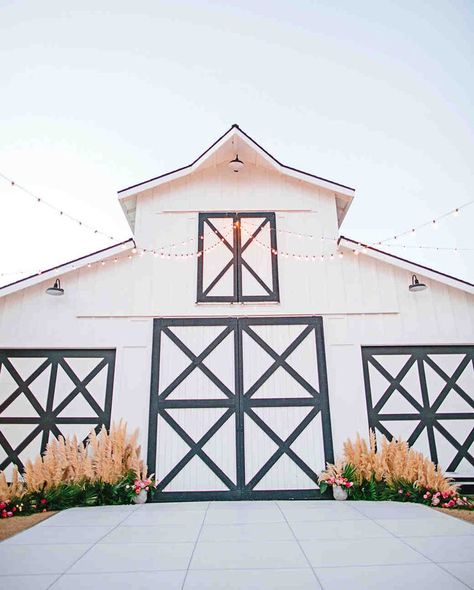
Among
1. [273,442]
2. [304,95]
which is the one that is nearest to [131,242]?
[273,442]

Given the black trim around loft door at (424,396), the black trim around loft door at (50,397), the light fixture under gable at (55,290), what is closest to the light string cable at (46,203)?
the light fixture under gable at (55,290)

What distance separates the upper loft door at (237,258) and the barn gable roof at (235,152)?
Answer: 97 centimetres

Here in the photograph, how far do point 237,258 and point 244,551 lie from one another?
16.1 ft

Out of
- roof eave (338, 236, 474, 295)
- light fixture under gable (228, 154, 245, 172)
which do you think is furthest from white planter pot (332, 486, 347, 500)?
light fixture under gable (228, 154, 245, 172)

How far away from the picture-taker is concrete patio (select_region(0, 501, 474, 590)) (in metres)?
2.83

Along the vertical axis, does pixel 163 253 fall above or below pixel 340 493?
above

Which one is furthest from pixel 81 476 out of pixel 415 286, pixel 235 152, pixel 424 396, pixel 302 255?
pixel 235 152

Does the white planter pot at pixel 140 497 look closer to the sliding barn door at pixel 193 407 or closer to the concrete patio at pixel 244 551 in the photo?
the sliding barn door at pixel 193 407

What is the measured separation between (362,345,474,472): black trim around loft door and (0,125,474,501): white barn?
0.07ft

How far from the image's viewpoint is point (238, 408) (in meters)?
6.56

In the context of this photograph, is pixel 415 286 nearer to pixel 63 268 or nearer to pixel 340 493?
pixel 340 493

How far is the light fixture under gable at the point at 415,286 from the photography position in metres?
6.73

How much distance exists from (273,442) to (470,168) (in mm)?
8121

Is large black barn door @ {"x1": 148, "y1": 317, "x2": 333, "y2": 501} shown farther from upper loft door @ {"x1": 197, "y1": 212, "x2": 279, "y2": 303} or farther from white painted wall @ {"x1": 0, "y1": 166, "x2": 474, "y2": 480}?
upper loft door @ {"x1": 197, "y1": 212, "x2": 279, "y2": 303}
